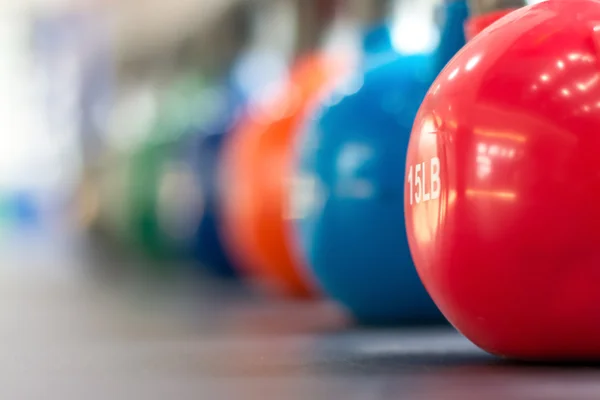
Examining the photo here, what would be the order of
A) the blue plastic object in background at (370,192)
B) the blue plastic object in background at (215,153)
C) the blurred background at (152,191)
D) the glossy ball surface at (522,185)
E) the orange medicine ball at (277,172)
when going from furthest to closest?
the blue plastic object in background at (215,153) < the orange medicine ball at (277,172) < the blue plastic object in background at (370,192) < the blurred background at (152,191) < the glossy ball surface at (522,185)

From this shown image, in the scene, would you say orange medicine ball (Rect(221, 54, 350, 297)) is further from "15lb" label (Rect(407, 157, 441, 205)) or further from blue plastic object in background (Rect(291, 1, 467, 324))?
"15lb" label (Rect(407, 157, 441, 205))

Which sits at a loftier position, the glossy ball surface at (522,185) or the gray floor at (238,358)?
the glossy ball surface at (522,185)

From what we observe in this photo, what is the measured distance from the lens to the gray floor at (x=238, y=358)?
0.85 m

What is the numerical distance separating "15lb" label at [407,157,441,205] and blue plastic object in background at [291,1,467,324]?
0.27m

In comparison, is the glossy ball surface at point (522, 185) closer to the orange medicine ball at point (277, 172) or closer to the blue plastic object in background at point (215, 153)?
the orange medicine ball at point (277, 172)

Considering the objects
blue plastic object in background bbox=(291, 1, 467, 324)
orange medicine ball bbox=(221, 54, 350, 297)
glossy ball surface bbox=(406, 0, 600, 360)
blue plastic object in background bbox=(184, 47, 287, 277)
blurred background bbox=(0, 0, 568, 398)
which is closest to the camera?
glossy ball surface bbox=(406, 0, 600, 360)

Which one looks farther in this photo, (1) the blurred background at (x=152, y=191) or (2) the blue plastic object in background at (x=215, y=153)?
(2) the blue plastic object in background at (x=215, y=153)

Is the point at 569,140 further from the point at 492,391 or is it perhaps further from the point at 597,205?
the point at 492,391

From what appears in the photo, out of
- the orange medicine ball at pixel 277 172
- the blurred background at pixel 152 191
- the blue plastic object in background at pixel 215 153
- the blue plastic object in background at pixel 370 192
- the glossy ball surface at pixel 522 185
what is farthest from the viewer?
the blue plastic object in background at pixel 215 153

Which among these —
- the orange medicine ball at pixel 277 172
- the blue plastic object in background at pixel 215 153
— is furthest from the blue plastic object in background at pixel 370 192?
A: the blue plastic object in background at pixel 215 153

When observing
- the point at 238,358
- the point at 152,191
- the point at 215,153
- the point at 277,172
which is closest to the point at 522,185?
the point at 238,358

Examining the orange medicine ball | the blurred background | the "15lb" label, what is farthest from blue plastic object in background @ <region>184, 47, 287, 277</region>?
the "15lb" label

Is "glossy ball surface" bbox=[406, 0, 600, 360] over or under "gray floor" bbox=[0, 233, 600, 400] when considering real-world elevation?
over

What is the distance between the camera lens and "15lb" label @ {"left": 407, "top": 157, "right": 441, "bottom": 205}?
0.91 metres
